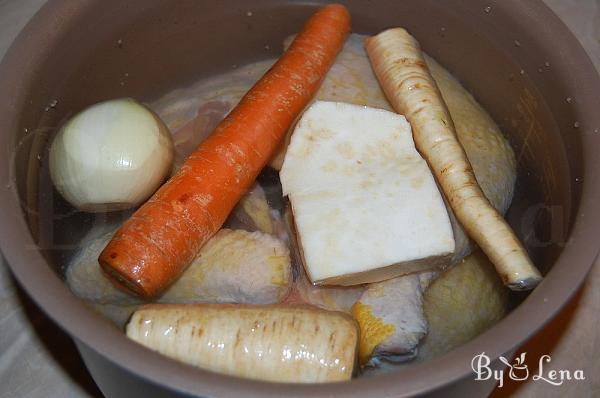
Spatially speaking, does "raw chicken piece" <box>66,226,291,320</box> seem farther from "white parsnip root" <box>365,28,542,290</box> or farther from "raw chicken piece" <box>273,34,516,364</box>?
"white parsnip root" <box>365,28,542,290</box>

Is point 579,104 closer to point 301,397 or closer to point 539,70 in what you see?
point 539,70

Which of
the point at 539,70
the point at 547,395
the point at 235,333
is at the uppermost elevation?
the point at 539,70

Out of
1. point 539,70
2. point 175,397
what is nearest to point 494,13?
point 539,70

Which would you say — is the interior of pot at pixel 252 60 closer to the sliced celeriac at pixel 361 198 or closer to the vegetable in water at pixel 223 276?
Answer: the vegetable in water at pixel 223 276

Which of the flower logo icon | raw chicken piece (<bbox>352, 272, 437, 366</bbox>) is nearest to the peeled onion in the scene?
raw chicken piece (<bbox>352, 272, 437, 366</bbox>)

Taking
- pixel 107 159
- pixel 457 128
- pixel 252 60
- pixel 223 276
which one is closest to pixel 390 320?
pixel 223 276

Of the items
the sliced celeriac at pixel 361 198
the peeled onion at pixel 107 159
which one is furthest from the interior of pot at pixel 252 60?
the sliced celeriac at pixel 361 198

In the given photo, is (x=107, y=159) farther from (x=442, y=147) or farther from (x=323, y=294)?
(x=442, y=147)
